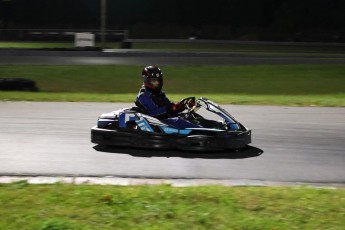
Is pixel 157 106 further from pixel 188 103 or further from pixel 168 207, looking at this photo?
pixel 168 207

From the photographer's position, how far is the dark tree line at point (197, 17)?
61031 millimetres

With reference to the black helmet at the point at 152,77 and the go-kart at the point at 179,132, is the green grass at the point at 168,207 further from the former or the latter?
the black helmet at the point at 152,77

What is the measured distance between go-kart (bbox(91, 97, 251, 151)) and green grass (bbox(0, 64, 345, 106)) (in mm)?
6630

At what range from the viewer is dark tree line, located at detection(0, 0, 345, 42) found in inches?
2403

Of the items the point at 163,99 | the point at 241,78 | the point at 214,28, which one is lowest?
the point at 163,99

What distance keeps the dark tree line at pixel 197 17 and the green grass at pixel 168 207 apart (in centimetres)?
4992

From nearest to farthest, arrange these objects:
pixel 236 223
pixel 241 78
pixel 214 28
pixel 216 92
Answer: pixel 236 223 → pixel 216 92 → pixel 241 78 → pixel 214 28

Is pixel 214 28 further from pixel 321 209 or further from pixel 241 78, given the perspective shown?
pixel 321 209

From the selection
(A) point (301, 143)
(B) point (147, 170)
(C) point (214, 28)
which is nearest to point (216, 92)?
(A) point (301, 143)

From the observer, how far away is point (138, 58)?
101 feet

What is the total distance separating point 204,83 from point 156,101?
514 inches

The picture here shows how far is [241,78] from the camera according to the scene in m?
23.5

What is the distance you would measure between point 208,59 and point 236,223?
83.5ft

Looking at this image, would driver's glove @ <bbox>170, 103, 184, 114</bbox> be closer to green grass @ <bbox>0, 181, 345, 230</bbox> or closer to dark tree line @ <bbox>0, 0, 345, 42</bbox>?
green grass @ <bbox>0, 181, 345, 230</bbox>
